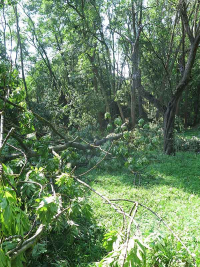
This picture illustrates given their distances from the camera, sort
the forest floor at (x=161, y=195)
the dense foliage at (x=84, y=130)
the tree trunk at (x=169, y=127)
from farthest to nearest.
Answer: the tree trunk at (x=169, y=127) < the forest floor at (x=161, y=195) < the dense foliage at (x=84, y=130)

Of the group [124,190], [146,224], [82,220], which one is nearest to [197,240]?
[146,224]

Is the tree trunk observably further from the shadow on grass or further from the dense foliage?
the shadow on grass

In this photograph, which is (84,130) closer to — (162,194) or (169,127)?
(169,127)

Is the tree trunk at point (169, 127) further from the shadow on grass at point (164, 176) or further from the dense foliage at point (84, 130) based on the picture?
the shadow on grass at point (164, 176)

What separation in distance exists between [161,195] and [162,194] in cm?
8

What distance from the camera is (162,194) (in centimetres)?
515

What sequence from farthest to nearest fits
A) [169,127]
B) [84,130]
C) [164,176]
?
[84,130] < [169,127] < [164,176]

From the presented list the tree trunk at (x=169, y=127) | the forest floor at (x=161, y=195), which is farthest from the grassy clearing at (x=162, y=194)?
the tree trunk at (x=169, y=127)

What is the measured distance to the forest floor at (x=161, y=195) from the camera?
3.60 metres

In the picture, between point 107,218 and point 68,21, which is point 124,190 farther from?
point 68,21

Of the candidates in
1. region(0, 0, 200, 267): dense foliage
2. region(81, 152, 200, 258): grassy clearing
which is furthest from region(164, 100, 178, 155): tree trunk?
region(81, 152, 200, 258): grassy clearing

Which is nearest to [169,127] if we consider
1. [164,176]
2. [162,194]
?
[164,176]

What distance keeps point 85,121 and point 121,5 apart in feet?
16.4

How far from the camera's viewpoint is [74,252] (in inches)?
124
